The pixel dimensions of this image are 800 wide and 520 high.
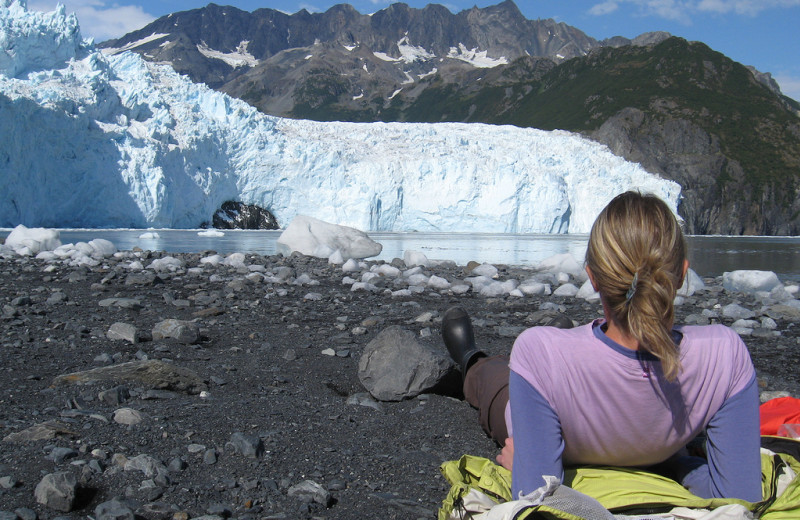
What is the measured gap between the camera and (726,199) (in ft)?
116

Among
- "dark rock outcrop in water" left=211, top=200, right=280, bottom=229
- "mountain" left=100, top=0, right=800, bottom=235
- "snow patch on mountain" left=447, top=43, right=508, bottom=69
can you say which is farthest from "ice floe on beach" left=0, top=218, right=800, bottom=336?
"snow patch on mountain" left=447, top=43, right=508, bottom=69

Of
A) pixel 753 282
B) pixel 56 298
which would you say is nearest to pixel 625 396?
pixel 56 298

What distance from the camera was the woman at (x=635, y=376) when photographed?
0.84 meters

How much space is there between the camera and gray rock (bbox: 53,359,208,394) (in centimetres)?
191

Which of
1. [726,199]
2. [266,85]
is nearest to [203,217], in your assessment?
[726,199]

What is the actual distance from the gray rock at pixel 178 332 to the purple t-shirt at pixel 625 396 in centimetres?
206

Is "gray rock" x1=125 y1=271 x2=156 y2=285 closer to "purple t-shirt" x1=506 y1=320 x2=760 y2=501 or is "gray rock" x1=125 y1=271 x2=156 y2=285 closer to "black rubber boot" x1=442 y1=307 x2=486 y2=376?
"black rubber boot" x1=442 y1=307 x2=486 y2=376

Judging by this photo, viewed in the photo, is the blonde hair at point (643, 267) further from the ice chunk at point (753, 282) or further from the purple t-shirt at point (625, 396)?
the ice chunk at point (753, 282)

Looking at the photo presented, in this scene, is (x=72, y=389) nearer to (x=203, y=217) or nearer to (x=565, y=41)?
(x=203, y=217)

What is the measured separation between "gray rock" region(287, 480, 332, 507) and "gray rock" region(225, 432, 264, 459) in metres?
0.20

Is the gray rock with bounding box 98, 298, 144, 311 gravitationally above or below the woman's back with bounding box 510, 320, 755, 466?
below

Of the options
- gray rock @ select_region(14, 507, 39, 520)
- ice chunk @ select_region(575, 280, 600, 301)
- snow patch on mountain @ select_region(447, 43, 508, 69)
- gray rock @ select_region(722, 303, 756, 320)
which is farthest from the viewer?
snow patch on mountain @ select_region(447, 43, 508, 69)

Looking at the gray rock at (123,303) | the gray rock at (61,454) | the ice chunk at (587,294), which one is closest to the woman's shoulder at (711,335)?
the gray rock at (61,454)

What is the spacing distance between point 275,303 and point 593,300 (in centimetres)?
257
